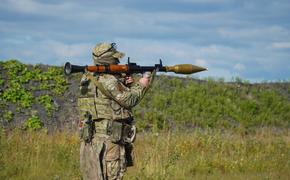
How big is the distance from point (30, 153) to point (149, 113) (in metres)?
7.53

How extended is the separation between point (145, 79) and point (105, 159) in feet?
3.61

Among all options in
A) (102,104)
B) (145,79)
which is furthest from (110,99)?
(145,79)

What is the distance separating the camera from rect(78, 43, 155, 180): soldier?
721cm

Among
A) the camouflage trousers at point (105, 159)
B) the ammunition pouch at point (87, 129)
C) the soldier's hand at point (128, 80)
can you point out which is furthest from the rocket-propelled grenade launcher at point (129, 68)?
the camouflage trousers at point (105, 159)

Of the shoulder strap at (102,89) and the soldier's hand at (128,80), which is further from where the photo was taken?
the soldier's hand at (128,80)

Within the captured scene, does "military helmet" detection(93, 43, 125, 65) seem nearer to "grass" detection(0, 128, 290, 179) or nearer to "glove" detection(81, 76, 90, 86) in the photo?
"glove" detection(81, 76, 90, 86)

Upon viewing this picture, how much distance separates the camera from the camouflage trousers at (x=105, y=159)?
23.9ft

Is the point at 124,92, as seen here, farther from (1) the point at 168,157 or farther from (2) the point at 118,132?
(1) the point at 168,157

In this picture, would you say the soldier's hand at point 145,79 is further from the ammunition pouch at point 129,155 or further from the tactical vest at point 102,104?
the ammunition pouch at point 129,155

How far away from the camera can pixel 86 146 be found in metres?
7.45

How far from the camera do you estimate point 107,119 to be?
7277mm

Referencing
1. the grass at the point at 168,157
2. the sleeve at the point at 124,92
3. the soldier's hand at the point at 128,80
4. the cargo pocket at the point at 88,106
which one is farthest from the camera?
the grass at the point at 168,157

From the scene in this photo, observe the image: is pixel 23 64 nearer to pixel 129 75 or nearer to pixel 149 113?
pixel 149 113

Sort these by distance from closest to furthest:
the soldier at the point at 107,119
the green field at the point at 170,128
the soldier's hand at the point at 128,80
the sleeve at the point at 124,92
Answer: the sleeve at the point at 124,92 < the soldier at the point at 107,119 < the soldier's hand at the point at 128,80 < the green field at the point at 170,128
